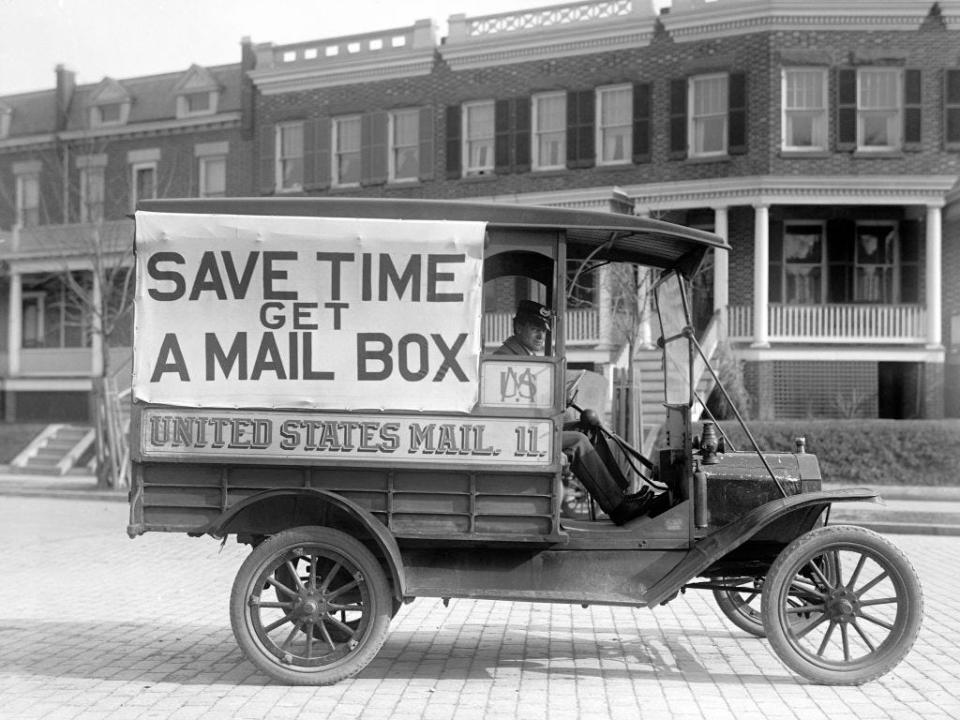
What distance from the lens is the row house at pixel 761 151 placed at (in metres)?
25.6

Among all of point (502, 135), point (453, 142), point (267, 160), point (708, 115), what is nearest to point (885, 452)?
point (708, 115)

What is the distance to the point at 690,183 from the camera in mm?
26469

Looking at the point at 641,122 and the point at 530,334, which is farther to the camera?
the point at 641,122

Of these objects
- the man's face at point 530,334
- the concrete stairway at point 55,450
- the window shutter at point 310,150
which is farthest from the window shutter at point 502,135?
the man's face at point 530,334

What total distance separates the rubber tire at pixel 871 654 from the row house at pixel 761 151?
17.8 metres

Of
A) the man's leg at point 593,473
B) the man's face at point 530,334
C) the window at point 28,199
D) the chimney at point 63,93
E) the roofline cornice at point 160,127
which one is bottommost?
the man's leg at point 593,473

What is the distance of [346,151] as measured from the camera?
3089 centimetres

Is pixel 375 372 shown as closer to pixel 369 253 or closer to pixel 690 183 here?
pixel 369 253

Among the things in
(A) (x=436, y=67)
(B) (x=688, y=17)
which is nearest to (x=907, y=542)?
(B) (x=688, y=17)

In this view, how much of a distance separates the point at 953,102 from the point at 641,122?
6.77 meters

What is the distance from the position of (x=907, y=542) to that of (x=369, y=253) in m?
10.1

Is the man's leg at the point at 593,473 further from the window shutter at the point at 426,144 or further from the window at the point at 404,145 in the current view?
the window at the point at 404,145

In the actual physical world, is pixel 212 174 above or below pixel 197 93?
below

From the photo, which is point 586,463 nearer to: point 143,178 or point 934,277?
point 934,277
